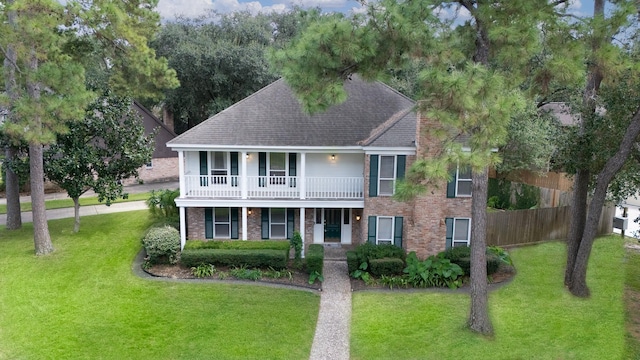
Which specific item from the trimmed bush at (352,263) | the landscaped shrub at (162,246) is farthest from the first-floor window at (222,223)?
the trimmed bush at (352,263)

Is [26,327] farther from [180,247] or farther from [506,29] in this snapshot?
[506,29]

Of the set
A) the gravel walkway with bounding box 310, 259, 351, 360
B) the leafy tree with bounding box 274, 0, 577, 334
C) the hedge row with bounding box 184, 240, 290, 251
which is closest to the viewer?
the leafy tree with bounding box 274, 0, 577, 334

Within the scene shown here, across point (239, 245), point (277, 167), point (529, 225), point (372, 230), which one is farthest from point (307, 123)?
point (529, 225)

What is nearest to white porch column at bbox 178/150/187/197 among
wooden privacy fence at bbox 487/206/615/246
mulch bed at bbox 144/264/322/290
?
mulch bed at bbox 144/264/322/290

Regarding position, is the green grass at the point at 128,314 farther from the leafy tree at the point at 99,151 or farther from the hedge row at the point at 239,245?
the leafy tree at the point at 99,151

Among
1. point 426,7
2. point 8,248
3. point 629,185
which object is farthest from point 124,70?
point 629,185

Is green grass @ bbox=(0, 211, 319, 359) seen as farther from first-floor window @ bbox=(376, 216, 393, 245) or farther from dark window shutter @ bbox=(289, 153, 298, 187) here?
dark window shutter @ bbox=(289, 153, 298, 187)
